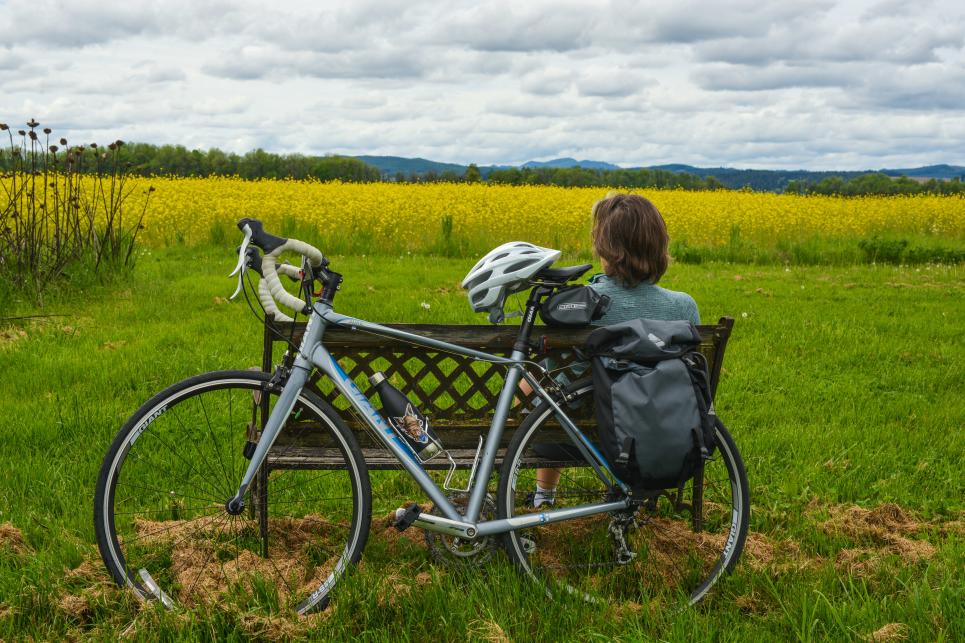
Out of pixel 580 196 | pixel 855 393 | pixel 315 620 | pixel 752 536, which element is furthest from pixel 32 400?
pixel 580 196

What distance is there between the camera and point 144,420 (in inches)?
124

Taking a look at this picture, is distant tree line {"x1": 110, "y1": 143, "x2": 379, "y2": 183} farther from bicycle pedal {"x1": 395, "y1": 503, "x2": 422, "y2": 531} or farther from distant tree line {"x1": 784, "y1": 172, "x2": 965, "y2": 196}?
bicycle pedal {"x1": 395, "y1": 503, "x2": 422, "y2": 531}

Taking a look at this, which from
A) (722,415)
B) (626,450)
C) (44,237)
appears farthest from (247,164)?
(626,450)

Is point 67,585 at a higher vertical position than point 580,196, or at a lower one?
lower

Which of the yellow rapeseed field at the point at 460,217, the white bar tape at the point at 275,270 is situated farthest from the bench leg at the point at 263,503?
the yellow rapeseed field at the point at 460,217

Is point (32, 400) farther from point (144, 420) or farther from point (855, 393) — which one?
point (855, 393)

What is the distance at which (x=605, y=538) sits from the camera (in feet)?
12.9

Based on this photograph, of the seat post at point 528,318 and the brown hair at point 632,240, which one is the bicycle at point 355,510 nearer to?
the seat post at point 528,318

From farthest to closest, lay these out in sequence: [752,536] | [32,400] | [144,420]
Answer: [32,400] < [752,536] < [144,420]

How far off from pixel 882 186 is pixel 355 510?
124 ft

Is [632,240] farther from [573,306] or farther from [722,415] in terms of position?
[722,415]

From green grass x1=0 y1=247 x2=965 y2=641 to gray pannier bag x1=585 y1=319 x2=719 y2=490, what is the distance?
541 mm

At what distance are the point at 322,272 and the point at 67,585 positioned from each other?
1.58 m

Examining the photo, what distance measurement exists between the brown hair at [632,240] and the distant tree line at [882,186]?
29.8 m
